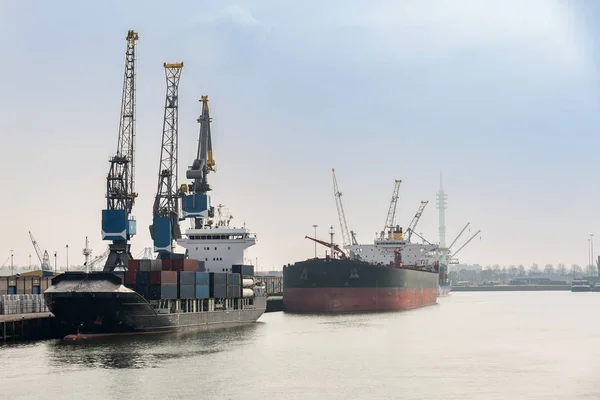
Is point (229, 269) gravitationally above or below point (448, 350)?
above

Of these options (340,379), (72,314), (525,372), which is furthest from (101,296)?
(525,372)

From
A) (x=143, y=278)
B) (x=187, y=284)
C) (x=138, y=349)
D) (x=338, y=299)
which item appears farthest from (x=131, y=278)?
(x=338, y=299)

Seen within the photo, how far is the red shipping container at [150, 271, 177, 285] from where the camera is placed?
7812 centimetres

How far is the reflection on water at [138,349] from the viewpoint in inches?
2366

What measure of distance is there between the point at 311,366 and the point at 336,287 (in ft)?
204

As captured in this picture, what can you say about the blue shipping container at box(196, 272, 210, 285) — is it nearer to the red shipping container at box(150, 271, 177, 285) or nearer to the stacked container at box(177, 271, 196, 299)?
the stacked container at box(177, 271, 196, 299)

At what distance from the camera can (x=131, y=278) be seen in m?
78.4

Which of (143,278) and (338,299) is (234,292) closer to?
(143,278)

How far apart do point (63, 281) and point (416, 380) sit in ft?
115

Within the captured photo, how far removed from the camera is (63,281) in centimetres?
7500

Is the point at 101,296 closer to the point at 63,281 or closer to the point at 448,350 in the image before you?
the point at 63,281

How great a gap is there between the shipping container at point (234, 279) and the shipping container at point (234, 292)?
0.45 m

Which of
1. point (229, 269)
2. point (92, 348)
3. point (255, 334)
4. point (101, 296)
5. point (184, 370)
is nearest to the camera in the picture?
point (184, 370)

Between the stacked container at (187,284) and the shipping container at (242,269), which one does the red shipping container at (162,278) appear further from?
the shipping container at (242,269)
